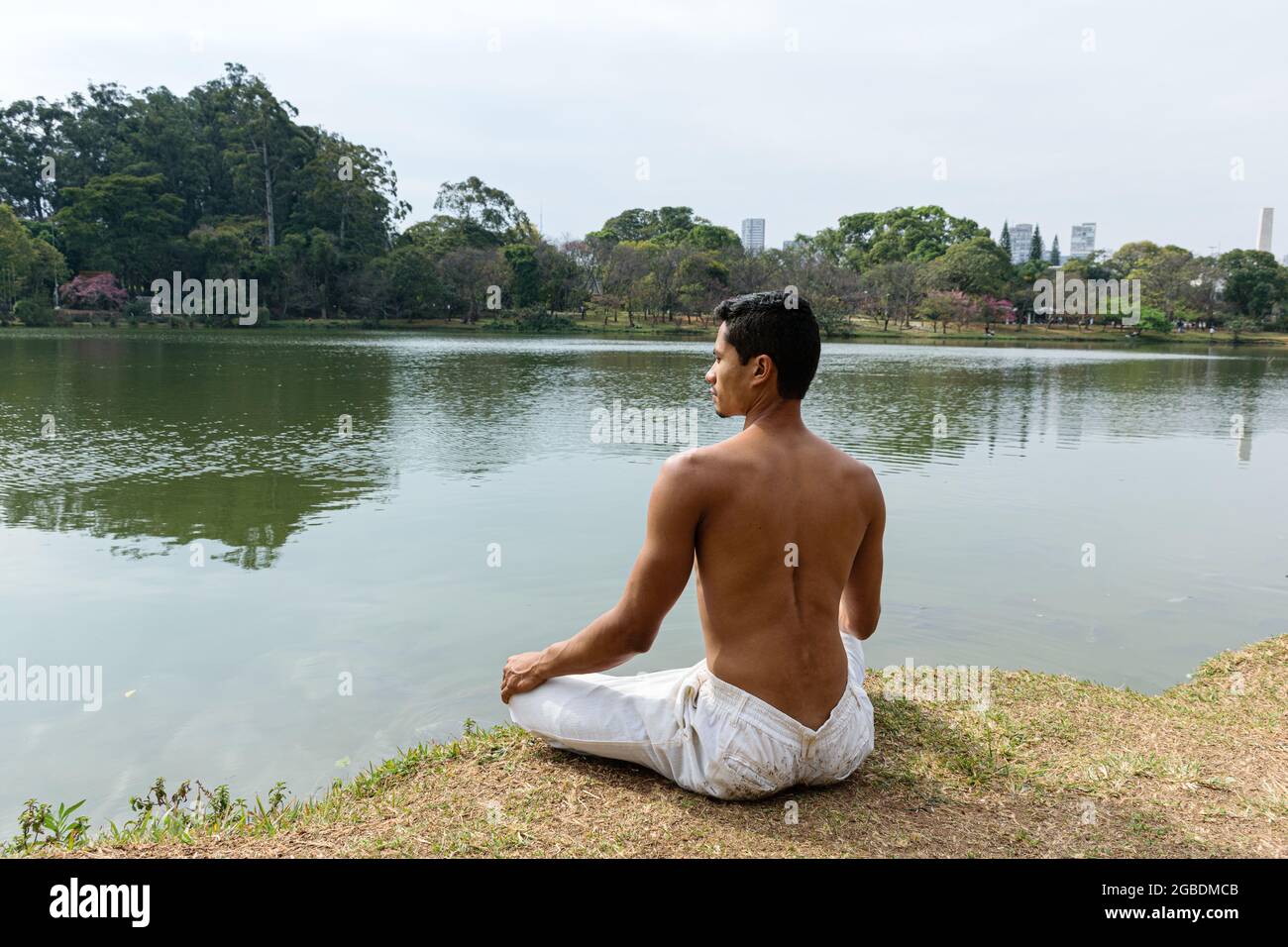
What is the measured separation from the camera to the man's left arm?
8.85 ft

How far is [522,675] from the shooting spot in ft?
10.3

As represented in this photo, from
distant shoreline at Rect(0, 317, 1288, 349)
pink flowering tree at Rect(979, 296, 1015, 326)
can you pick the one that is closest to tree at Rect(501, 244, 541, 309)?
distant shoreline at Rect(0, 317, 1288, 349)

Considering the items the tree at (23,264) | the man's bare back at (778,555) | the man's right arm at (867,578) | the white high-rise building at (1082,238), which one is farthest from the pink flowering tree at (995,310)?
the white high-rise building at (1082,238)

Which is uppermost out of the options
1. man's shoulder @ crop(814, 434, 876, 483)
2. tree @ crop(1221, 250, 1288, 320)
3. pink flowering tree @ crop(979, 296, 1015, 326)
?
tree @ crop(1221, 250, 1288, 320)

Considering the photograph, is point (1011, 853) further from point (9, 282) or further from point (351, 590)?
point (9, 282)

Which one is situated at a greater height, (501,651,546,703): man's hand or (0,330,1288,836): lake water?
(501,651,546,703): man's hand

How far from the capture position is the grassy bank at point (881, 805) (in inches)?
108

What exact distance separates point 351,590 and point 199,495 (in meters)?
4.20

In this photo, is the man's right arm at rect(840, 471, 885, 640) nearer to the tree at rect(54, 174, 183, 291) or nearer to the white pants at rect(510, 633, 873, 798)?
the white pants at rect(510, 633, 873, 798)

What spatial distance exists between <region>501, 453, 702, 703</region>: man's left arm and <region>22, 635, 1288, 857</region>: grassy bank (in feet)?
1.69

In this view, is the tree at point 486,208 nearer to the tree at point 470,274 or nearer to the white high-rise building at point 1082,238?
the tree at point 470,274

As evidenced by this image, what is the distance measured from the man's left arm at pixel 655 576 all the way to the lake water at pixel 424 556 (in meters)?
2.23

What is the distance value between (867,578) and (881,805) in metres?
0.74
